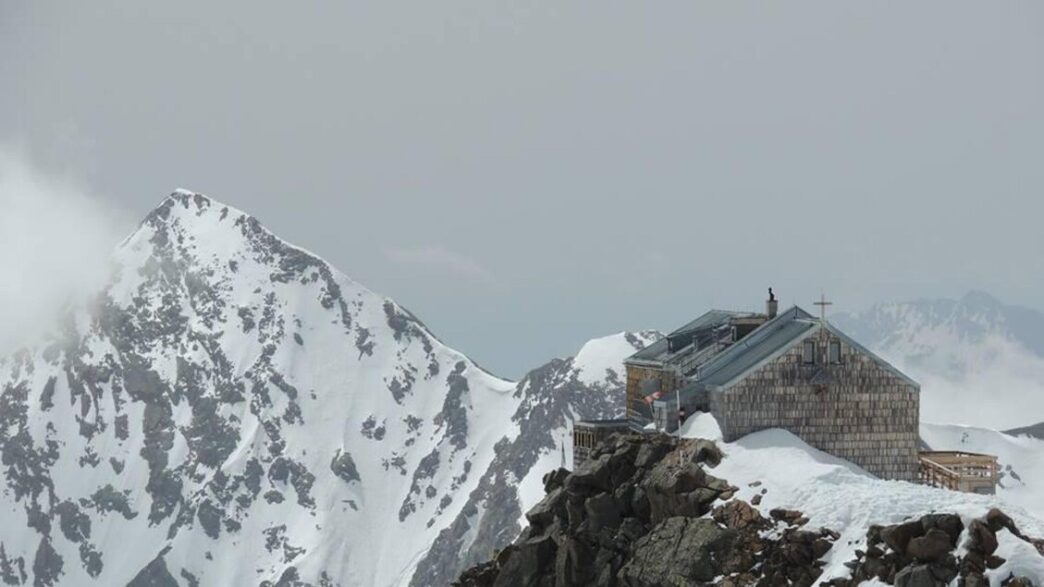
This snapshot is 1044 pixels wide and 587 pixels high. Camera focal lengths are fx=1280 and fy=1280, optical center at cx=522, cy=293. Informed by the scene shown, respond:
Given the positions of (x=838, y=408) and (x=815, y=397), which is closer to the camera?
(x=815, y=397)

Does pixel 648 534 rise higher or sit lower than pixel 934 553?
higher

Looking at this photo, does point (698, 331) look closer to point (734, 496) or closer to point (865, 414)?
point (865, 414)

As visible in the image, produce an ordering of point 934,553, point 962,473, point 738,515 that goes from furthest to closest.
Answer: point 962,473, point 738,515, point 934,553

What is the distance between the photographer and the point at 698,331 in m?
55.9

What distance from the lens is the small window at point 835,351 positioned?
153 ft

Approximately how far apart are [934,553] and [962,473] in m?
16.4

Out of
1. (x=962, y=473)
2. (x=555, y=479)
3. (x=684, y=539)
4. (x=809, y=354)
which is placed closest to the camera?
(x=684, y=539)

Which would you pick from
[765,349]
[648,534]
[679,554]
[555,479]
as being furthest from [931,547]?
[555,479]

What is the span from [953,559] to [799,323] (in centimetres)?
1746

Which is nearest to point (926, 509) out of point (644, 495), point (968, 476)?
point (644, 495)

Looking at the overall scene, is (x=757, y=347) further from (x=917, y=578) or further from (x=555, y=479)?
(x=917, y=578)

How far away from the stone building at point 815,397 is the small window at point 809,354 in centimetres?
4

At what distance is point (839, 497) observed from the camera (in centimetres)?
3738

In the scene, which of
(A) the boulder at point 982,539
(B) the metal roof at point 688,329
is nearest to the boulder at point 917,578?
(A) the boulder at point 982,539
